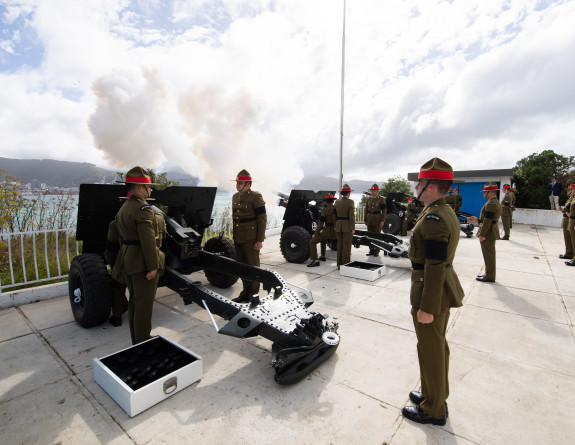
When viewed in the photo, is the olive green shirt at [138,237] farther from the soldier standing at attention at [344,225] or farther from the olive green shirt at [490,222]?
the olive green shirt at [490,222]

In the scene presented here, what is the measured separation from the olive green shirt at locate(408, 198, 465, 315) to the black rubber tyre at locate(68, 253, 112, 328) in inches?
129

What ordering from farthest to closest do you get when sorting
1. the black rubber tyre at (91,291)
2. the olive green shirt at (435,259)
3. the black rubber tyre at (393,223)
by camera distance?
1. the black rubber tyre at (393,223)
2. the black rubber tyre at (91,291)
3. the olive green shirt at (435,259)

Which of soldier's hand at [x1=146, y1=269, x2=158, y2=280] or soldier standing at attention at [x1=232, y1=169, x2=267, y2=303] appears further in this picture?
soldier standing at attention at [x1=232, y1=169, x2=267, y2=303]

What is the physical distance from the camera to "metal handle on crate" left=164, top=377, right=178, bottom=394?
2354 millimetres

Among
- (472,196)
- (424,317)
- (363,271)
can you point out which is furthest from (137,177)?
(472,196)

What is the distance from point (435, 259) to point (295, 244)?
501 cm

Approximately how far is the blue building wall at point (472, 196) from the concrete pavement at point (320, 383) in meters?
13.8

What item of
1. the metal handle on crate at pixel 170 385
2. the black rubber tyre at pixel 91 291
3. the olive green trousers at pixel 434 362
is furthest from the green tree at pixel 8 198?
the olive green trousers at pixel 434 362

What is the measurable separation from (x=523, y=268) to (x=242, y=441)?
6.76 m

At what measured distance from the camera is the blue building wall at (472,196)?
55.0ft

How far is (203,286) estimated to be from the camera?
3.78m

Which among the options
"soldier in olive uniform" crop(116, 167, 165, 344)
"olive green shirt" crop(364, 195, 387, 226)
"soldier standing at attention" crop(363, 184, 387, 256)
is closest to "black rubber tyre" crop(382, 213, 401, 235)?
"soldier standing at attention" crop(363, 184, 387, 256)

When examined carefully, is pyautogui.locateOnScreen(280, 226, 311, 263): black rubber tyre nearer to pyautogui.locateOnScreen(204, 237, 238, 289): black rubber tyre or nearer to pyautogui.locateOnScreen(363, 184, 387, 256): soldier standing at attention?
pyautogui.locateOnScreen(204, 237, 238, 289): black rubber tyre

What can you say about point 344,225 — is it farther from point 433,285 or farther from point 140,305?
point 433,285
